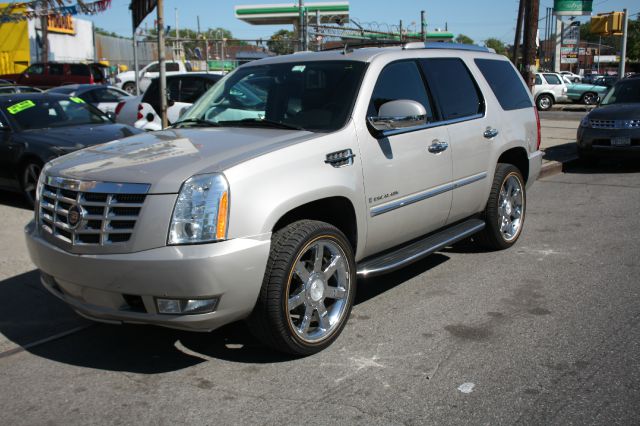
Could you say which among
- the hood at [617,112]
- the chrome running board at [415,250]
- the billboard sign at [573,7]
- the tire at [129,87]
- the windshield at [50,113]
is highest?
the billboard sign at [573,7]

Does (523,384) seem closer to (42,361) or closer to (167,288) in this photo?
(167,288)

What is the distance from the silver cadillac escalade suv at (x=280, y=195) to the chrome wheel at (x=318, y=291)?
0.04 feet

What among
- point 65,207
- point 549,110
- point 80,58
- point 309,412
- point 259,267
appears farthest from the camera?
point 80,58

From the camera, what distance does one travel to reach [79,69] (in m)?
29.7

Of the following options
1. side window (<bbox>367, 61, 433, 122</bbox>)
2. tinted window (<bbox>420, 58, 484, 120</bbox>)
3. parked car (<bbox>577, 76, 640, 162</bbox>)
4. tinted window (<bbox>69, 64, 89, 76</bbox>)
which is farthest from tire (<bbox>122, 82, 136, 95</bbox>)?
side window (<bbox>367, 61, 433, 122</bbox>)

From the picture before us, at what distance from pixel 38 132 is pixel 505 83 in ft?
19.5

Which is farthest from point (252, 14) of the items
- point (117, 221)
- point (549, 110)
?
point (117, 221)

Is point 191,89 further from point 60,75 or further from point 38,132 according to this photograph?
point 60,75

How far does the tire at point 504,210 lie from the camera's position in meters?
6.10

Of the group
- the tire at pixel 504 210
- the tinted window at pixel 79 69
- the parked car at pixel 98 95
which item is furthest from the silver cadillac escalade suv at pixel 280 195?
the tinted window at pixel 79 69

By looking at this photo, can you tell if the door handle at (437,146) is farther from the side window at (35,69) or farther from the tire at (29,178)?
the side window at (35,69)

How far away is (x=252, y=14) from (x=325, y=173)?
1134 inches

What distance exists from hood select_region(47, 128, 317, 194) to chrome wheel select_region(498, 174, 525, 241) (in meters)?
2.74

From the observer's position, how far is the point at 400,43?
17.8ft
